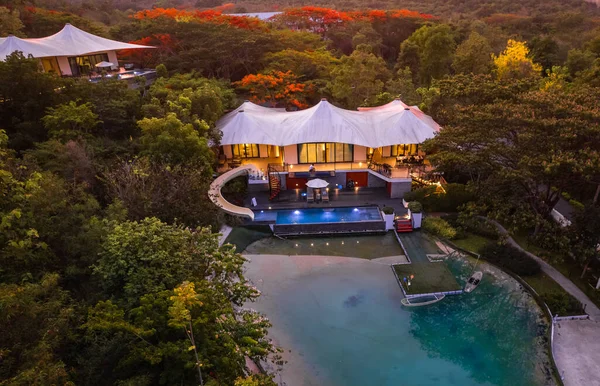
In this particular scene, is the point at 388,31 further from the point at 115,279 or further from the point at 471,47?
the point at 115,279

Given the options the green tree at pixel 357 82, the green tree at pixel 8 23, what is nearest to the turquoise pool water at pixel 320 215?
the green tree at pixel 357 82

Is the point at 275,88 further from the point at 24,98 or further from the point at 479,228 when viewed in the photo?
the point at 479,228

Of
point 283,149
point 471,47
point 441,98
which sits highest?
point 471,47

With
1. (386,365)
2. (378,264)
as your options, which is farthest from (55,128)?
(386,365)

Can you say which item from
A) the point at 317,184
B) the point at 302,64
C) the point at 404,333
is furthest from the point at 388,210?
the point at 302,64

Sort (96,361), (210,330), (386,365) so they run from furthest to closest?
1. (386,365)
2. (210,330)
3. (96,361)

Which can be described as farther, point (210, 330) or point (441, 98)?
point (441, 98)

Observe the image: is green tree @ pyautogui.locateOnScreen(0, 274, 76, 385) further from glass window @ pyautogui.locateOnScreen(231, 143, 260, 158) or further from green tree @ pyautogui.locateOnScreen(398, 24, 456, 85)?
green tree @ pyautogui.locateOnScreen(398, 24, 456, 85)
